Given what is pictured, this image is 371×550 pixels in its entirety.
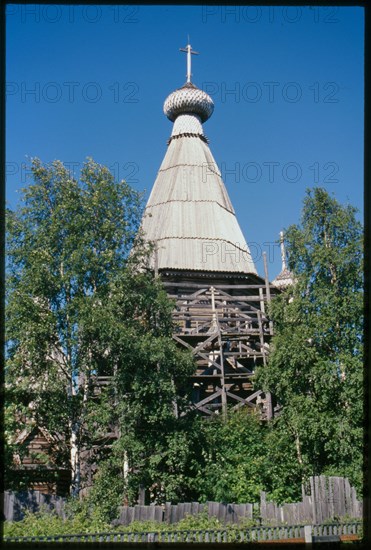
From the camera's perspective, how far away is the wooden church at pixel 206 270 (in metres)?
21.3

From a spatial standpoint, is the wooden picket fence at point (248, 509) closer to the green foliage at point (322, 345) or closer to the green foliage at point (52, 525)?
the green foliage at point (52, 525)

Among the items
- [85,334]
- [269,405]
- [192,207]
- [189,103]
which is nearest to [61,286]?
[85,334]

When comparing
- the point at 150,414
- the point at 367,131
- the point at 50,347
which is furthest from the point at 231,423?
the point at 367,131

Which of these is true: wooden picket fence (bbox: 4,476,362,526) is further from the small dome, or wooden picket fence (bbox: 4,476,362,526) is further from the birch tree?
the small dome

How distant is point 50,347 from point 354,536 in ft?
26.5

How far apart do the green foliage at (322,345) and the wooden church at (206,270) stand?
9.48 feet

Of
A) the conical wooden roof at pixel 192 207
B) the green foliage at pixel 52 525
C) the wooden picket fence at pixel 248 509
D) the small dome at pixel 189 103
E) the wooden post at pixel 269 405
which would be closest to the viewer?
the green foliage at pixel 52 525

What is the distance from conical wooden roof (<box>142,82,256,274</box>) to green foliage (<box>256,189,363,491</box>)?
250 inches

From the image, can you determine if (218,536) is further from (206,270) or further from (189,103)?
(189,103)

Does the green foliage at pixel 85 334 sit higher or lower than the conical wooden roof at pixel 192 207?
lower

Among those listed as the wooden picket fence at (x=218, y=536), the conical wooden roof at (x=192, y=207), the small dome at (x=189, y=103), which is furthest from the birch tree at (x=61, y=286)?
the small dome at (x=189, y=103)

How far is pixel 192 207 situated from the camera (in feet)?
86.7

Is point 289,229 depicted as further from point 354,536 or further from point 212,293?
point 354,536

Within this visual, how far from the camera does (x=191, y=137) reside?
2997 centimetres
